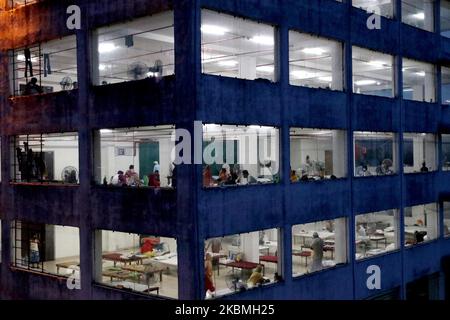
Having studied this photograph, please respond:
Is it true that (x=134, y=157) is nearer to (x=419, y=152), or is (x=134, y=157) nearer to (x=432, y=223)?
(x=419, y=152)

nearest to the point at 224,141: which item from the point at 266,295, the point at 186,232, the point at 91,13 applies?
the point at 186,232

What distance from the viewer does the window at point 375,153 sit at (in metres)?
21.1

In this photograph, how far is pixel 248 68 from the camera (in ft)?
62.5

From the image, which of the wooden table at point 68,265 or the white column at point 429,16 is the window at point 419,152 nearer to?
the white column at point 429,16

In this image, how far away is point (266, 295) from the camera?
658 inches

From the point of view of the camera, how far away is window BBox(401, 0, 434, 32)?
952 inches

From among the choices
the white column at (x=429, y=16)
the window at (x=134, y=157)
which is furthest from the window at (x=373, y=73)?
the window at (x=134, y=157)

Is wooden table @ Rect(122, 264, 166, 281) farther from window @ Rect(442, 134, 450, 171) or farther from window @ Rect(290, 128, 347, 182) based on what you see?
window @ Rect(442, 134, 450, 171)

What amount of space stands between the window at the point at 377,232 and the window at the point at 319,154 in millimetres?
2728

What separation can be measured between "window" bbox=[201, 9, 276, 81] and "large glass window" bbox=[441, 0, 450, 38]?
475 inches

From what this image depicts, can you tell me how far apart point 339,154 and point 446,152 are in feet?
31.2

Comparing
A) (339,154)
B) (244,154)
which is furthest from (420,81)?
(244,154)

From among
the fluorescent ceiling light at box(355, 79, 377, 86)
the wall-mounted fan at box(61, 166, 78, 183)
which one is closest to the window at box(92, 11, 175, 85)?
the wall-mounted fan at box(61, 166, 78, 183)
